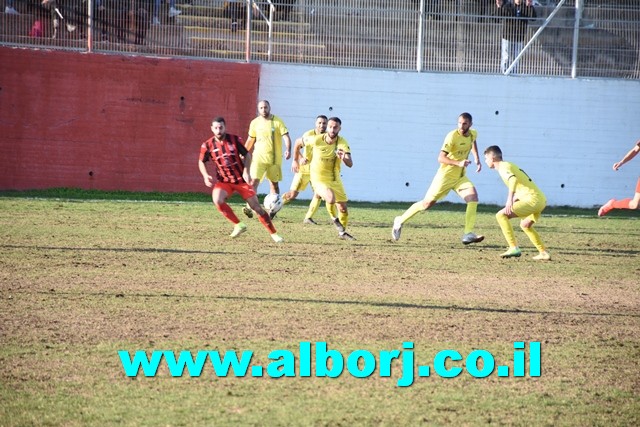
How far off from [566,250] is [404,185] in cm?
908

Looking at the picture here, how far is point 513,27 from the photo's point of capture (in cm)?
2514

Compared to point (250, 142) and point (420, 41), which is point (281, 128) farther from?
point (420, 41)

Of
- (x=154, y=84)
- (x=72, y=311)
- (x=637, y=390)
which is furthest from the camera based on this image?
(x=154, y=84)

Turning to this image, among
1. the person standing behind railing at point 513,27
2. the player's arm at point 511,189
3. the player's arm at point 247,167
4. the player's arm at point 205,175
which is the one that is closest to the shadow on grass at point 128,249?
the player's arm at point 205,175

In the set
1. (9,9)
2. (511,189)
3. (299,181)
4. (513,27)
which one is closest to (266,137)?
(299,181)

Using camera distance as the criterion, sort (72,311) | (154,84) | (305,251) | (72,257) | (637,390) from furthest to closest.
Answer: (154,84) < (305,251) < (72,257) < (72,311) < (637,390)

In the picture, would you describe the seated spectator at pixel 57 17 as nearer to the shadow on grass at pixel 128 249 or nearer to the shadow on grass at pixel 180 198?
the shadow on grass at pixel 180 198

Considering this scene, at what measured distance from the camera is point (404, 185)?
2500 cm

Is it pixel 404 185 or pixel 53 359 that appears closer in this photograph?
pixel 53 359

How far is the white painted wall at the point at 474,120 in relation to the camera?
978 inches

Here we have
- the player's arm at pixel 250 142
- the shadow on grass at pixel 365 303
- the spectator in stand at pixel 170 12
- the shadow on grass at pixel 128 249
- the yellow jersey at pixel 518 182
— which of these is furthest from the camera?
the spectator in stand at pixel 170 12

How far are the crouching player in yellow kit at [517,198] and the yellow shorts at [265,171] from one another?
19.6 ft

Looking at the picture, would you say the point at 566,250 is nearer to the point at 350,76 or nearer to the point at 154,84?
the point at 350,76

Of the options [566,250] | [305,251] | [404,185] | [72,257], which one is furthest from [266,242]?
[404,185]
